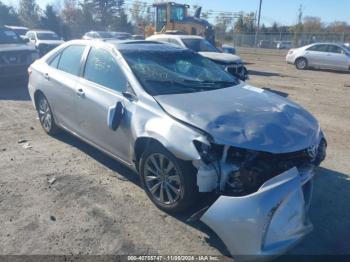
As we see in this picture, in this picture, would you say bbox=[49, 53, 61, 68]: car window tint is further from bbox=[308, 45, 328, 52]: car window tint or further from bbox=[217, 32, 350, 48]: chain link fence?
bbox=[217, 32, 350, 48]: chain link fence

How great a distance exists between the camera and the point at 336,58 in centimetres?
1683

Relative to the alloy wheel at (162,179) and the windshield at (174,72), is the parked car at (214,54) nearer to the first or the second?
the windshield at (174,72)

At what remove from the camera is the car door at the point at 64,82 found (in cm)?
478

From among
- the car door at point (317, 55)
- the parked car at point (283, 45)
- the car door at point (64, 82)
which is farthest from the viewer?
the parked car at point (283, 45)

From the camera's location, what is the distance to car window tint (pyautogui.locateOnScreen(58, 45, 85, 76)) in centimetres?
A: 484

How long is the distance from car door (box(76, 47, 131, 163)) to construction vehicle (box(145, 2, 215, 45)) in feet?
50.6

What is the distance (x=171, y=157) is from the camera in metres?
3.27

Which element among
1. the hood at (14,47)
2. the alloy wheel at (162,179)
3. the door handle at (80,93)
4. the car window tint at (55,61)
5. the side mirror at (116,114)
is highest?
the car window tint at (55,61)

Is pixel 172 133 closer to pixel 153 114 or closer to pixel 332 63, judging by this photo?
pixel 153 114

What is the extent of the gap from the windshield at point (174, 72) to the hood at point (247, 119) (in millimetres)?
207

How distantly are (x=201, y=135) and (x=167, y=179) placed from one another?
0.67 meters

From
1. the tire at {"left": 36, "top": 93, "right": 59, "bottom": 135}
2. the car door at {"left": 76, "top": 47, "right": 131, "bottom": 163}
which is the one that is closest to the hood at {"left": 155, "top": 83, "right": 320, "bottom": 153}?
the car door at {"left": 76, "top": 47, "right": 131, "bottom": 163}

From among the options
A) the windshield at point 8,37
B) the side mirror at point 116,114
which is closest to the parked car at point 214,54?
the windshield at point 8,37

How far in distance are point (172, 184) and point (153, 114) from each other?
0.74 meters
